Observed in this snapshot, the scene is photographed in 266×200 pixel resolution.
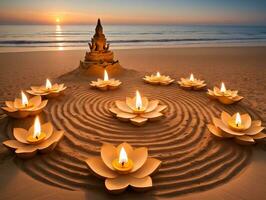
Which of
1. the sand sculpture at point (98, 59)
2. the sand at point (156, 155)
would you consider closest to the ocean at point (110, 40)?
the sand sculpture at point (98, 59)

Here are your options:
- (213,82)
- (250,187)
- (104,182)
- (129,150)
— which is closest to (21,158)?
(104,182)

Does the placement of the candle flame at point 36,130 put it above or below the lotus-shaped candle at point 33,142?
above

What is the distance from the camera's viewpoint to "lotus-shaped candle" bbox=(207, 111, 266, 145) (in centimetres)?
264

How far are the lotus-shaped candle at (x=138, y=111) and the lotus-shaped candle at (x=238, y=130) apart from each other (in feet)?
2.56

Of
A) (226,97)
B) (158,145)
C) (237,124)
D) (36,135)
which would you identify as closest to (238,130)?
(237,124)

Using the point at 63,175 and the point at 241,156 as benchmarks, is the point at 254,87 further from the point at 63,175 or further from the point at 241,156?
the point at 63,175

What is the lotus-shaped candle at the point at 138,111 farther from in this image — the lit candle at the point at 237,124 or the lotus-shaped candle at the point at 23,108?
the lotus-shaped candle at the point at 23,108

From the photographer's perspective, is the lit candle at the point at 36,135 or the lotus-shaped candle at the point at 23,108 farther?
the lotus-shaped candle at the point at 23,108

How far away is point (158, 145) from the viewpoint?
2689mm

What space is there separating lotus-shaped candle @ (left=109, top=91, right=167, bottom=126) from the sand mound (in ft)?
0.34

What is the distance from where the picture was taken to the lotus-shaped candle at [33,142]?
2.30 meters

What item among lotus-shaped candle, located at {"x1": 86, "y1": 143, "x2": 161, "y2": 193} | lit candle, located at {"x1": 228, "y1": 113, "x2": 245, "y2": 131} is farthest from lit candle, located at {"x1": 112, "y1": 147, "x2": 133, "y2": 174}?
lit candle, located at {"x1": 228, "y1": 113, "x2": 245, "y2": 131}

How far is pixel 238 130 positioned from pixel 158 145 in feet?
3.31

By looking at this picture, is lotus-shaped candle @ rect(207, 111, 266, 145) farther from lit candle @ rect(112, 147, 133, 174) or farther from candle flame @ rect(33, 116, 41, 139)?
candle flame @ rect(33, 116, 41, 139)
